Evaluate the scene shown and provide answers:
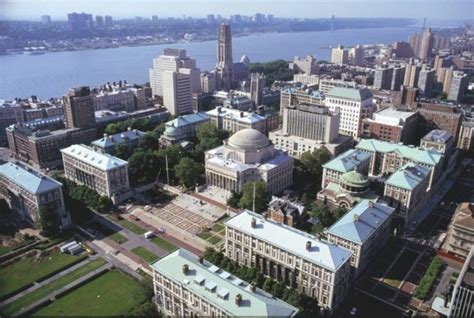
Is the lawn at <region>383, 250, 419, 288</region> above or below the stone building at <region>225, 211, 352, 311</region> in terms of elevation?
below

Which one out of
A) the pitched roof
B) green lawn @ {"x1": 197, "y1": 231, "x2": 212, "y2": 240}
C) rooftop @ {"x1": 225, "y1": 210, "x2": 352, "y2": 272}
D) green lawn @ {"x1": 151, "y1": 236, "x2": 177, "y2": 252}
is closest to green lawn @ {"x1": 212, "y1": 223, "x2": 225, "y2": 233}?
green lawn @ {"x1": 197, "y1": 231, "x2": 212, "y2": 240}

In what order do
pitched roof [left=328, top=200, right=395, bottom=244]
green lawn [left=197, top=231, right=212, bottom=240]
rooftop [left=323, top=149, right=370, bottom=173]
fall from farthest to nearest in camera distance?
rooftop [left=323, top=149, right=370, bottom=173], green lawn [left=197, top=231, right=212, bottom=240], pitched roof [left=328, top=200, right=395, bottom=244]

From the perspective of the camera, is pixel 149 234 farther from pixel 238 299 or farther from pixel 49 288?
pixel 238 299

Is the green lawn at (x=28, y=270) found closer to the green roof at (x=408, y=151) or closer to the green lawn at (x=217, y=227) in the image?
the green lawn at (x=217, y=227)

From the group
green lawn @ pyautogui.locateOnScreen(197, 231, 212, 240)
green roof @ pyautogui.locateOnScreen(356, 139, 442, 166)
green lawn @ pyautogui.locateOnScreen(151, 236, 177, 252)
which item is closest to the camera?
green lawn @ pyautogui.locateOnScreen(151, 236, 177, 252)

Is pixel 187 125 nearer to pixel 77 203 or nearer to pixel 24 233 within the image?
pixel 77 203

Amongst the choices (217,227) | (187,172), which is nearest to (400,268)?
(217,227)

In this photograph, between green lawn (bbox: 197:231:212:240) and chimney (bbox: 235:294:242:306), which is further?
green lawn (bbox: 197:231:212:240)

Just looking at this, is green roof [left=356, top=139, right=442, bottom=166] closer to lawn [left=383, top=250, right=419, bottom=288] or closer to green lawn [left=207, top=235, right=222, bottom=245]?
lawn [left=383, top=250, right=419, bottom=288]
